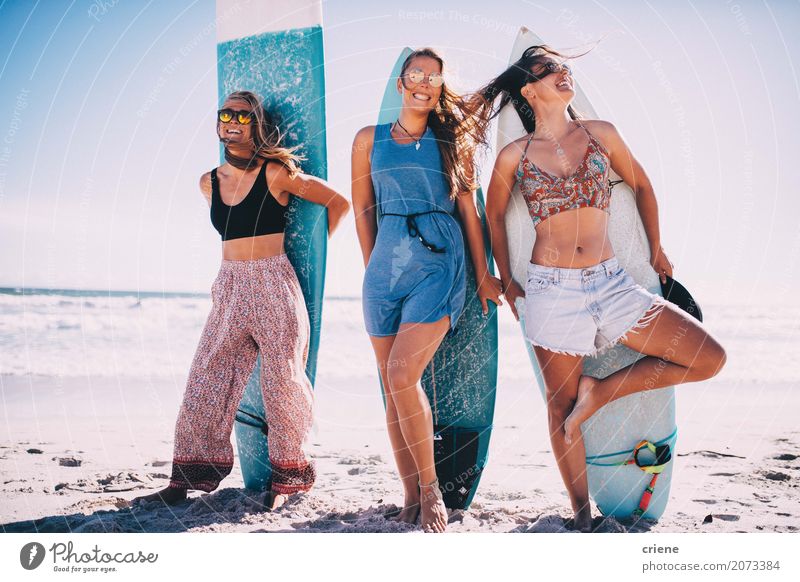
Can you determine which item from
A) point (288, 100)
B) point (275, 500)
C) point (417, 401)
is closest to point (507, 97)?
point (288, 100)

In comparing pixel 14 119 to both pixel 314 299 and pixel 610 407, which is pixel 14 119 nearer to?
pixel 314 299

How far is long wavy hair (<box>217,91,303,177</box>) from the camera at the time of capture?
10.8ft

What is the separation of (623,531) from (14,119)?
338 cm

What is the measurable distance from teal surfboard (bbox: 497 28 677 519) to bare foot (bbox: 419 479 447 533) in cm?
74

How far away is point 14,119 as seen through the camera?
344 centimetres

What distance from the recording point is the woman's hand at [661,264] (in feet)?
10.8

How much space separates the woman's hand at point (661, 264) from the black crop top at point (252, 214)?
174 centimetres

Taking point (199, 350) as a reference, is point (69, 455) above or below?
below

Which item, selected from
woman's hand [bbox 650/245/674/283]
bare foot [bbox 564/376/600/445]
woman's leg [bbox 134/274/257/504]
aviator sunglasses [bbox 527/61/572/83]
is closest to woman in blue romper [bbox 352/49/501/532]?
aviator sunglasses [bbox 527/61/572/83]

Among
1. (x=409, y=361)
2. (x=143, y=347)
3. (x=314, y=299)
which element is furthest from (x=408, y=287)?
(x=143, y=347)

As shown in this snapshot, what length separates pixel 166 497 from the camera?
321 centimetres

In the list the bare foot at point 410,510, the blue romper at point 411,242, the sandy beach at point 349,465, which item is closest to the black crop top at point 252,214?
the blue romper at point 411,242

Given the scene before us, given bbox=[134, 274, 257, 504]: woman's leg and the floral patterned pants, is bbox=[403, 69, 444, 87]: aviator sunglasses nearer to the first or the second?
the floral patterned pants

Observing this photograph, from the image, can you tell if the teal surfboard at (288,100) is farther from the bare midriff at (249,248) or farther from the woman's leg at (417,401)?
the woman's leg at (417,401)
